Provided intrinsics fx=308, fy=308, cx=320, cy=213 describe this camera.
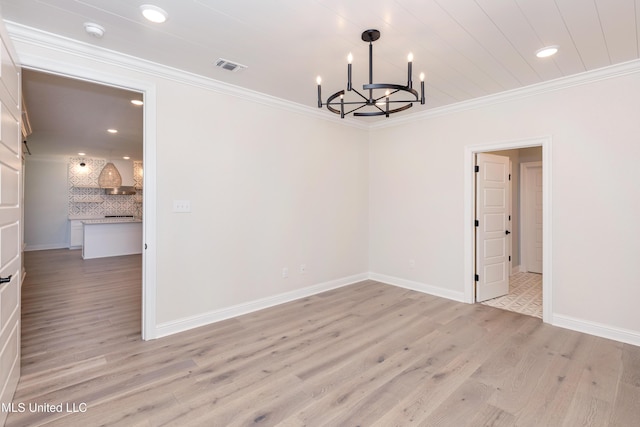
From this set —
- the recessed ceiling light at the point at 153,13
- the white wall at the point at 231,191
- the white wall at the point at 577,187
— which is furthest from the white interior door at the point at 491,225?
the recessed ceiling light at the point at 153,13

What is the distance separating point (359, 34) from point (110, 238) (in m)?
8.11

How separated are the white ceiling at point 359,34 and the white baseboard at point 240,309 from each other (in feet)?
8.66

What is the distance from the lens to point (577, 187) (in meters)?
3.32

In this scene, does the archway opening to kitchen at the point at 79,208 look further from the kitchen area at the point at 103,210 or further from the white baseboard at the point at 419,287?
the white baseboard at the point at 419,287

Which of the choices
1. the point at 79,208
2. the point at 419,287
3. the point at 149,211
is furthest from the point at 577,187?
the point at 79,208

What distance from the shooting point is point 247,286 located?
151 inches

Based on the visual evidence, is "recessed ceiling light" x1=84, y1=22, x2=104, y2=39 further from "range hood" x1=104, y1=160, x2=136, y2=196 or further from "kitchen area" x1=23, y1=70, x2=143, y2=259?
"range hood" x1=104, y1=160, x2=136, y2=196

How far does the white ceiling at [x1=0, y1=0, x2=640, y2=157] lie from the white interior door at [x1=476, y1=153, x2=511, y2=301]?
1324 millimetres

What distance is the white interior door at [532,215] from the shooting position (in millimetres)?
5949

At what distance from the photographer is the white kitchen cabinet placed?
8953 mm

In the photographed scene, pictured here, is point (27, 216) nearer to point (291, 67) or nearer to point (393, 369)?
point (291, 67)

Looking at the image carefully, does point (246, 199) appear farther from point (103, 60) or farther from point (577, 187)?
point (577, 187)

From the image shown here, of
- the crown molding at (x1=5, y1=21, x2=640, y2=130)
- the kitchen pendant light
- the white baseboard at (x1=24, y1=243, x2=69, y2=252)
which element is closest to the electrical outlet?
the crown molding at (x1=5, y1=21, x2=640, y2=130)

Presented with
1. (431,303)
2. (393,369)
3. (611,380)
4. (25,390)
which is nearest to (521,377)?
(611,380)
